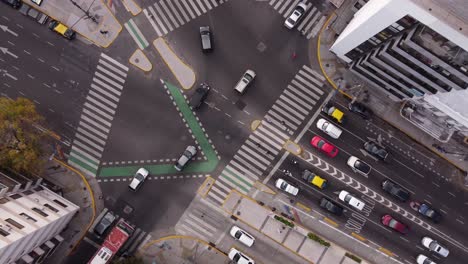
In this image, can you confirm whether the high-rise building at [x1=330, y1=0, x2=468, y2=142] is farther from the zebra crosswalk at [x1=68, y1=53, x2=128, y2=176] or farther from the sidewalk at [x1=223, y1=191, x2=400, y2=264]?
the zebra crosswalk at [x1=68, y1=53, x2=128, y2=176]

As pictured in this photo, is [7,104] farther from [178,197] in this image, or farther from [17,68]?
[178,197]

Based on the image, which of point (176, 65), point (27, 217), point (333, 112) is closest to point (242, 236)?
point (333, 112)

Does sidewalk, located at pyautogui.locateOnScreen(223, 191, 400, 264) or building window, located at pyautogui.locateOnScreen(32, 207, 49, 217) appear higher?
sidewalk, located at pyautogui.locateOnScreen(223, 191, 400, 264)

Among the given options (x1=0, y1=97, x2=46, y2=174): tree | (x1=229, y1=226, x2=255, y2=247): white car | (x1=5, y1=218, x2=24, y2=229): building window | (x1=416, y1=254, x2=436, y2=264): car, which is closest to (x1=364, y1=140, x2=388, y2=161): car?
(x1=416, y1=254, x2=436, y2=264): car

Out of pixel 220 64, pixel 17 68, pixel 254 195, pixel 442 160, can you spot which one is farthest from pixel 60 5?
pixel 442 160

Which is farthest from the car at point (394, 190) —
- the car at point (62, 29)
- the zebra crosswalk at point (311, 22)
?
the car at point (62, 29)

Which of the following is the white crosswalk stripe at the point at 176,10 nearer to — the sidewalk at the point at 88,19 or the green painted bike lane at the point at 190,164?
the sidewalk at the point at 88,19
